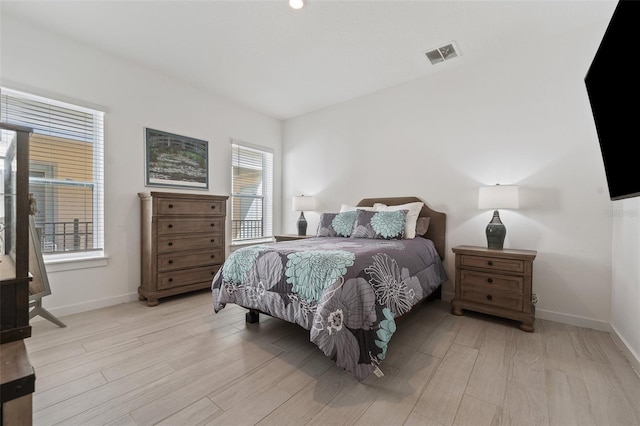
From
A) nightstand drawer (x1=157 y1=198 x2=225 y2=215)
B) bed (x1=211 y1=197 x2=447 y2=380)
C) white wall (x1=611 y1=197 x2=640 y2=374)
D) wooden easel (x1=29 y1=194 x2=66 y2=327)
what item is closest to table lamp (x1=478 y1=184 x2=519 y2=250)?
bed (x1=211 y1=197 x2=447 y2=380)

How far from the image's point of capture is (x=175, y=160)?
332 centimetres

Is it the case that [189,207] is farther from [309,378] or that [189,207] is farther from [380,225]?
[309,378]

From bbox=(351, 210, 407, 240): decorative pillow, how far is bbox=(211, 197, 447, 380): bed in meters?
0.01

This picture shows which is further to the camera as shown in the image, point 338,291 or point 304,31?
point 304,31

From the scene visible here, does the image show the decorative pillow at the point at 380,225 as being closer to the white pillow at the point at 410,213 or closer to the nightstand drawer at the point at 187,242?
the white pillow at the point at 410,213

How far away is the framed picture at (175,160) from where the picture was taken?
3.11 m

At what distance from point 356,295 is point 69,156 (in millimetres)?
3003

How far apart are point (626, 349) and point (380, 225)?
1944 millimetres

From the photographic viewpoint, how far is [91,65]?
2670 millimetres

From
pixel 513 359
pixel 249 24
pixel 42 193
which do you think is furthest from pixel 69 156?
pixel 513 359

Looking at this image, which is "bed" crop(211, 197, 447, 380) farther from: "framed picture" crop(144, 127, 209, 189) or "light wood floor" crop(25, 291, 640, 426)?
"framed picture" crop(144, 127, 209, 189)

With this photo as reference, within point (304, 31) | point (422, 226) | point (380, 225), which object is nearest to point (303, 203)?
point (380, 225)

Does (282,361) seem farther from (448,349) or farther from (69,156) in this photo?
(69,156)

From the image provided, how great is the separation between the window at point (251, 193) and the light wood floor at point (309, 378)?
2.03 metres
